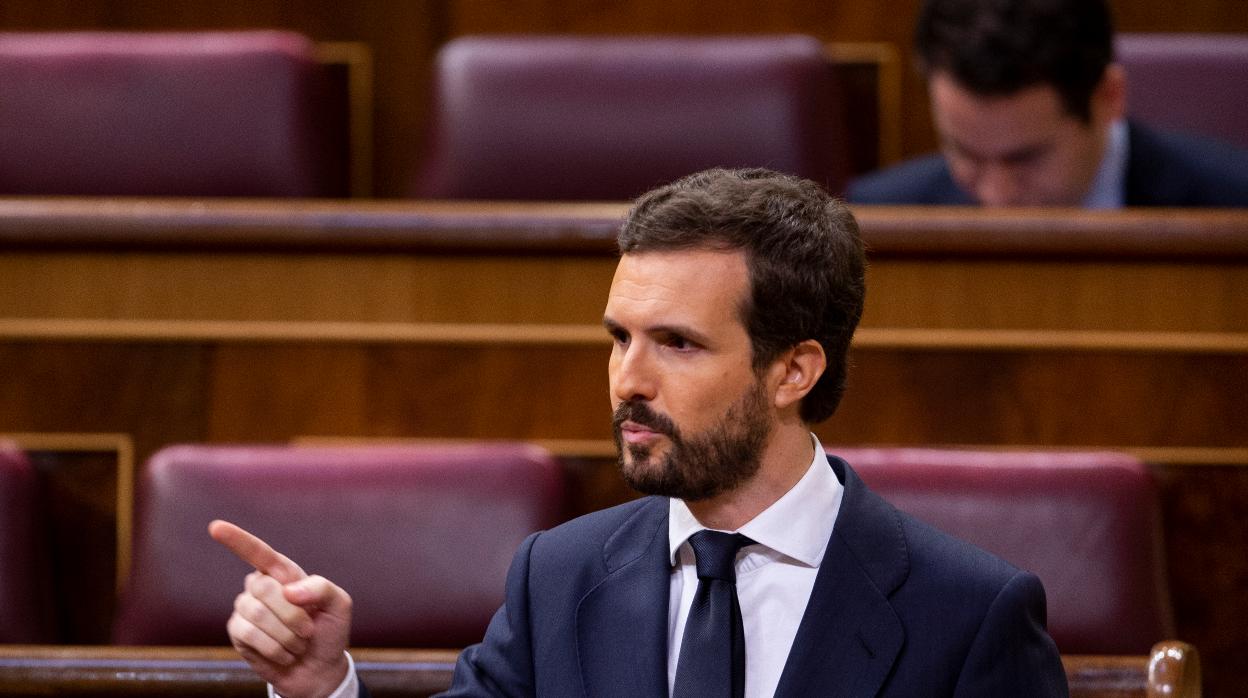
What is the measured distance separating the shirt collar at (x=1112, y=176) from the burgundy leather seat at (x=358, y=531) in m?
0.35

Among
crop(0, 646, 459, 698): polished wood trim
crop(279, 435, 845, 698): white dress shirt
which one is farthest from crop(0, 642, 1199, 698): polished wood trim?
crop(279, 435, 845, 698): white dress shirt

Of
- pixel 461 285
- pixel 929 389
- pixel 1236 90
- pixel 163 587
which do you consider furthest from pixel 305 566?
pixel 1236 90

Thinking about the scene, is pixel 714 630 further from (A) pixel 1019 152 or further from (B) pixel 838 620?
(A) pixel 1019 152

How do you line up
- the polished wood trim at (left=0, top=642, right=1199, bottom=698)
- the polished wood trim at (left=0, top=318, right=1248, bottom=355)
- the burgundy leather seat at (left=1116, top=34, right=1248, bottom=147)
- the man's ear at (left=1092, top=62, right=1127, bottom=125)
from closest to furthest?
the polished wood trim at (left=0, top=642, right=1199, bottom=698) → the polished wood trim at (left=0, top=318, right=1248, bottom=355) → the man's ear at (left=1092, top=62, right=1127, bottom=125) → the burgundy leather seat at (left=1116, top=34, right=1248, bottom=147)

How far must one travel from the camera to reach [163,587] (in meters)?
0.56

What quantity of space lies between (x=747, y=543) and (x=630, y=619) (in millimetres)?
38

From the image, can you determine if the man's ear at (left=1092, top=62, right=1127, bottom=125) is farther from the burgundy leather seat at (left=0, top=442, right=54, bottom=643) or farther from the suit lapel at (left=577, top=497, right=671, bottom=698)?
the burgundy leather seat at (left=0, top=442, right=54, bottom=643)

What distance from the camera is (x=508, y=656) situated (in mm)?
441

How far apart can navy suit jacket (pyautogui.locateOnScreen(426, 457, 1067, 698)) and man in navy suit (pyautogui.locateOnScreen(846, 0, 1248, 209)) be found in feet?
1.08

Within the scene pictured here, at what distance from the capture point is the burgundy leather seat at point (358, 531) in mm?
557

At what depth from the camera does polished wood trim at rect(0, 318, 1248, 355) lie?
24.7 inches

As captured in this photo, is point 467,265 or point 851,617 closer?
point 851,617

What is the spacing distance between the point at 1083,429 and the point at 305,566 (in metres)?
0.31

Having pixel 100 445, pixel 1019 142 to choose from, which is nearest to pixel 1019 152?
pixel 1019 142
